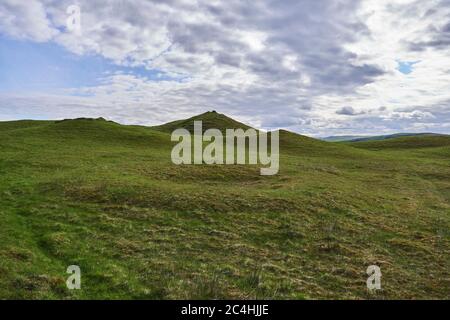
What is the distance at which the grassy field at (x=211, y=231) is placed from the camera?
63.1 feet

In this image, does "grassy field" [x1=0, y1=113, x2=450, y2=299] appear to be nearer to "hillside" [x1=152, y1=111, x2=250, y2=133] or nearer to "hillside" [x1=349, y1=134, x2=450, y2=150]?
"hillside" [x1=349, y1=134, x2=450, y2=150]

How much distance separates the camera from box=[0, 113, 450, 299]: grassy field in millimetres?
19219

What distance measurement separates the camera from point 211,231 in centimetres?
2723

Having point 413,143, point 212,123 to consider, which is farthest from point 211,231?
point 212,123

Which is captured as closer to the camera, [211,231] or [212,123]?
[211,231]

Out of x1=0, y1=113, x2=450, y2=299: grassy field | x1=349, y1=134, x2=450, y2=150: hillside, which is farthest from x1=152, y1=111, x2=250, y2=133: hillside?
x1=0, y1=113, x2=450, y2=299: grassy field

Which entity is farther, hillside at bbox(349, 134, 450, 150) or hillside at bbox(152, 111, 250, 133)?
hillside at bbox(152, 111, 250, 133)

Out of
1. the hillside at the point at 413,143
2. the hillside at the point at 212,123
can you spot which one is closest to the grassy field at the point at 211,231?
the hillside at the point at 413,143

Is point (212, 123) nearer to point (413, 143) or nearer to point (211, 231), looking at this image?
point (413, 143)

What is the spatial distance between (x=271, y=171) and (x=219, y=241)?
94.9 feet

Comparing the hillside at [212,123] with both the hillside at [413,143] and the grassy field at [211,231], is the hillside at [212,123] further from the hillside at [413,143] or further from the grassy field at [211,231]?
the grassy field at [211,231]

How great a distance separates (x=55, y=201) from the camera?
32.8 metres
